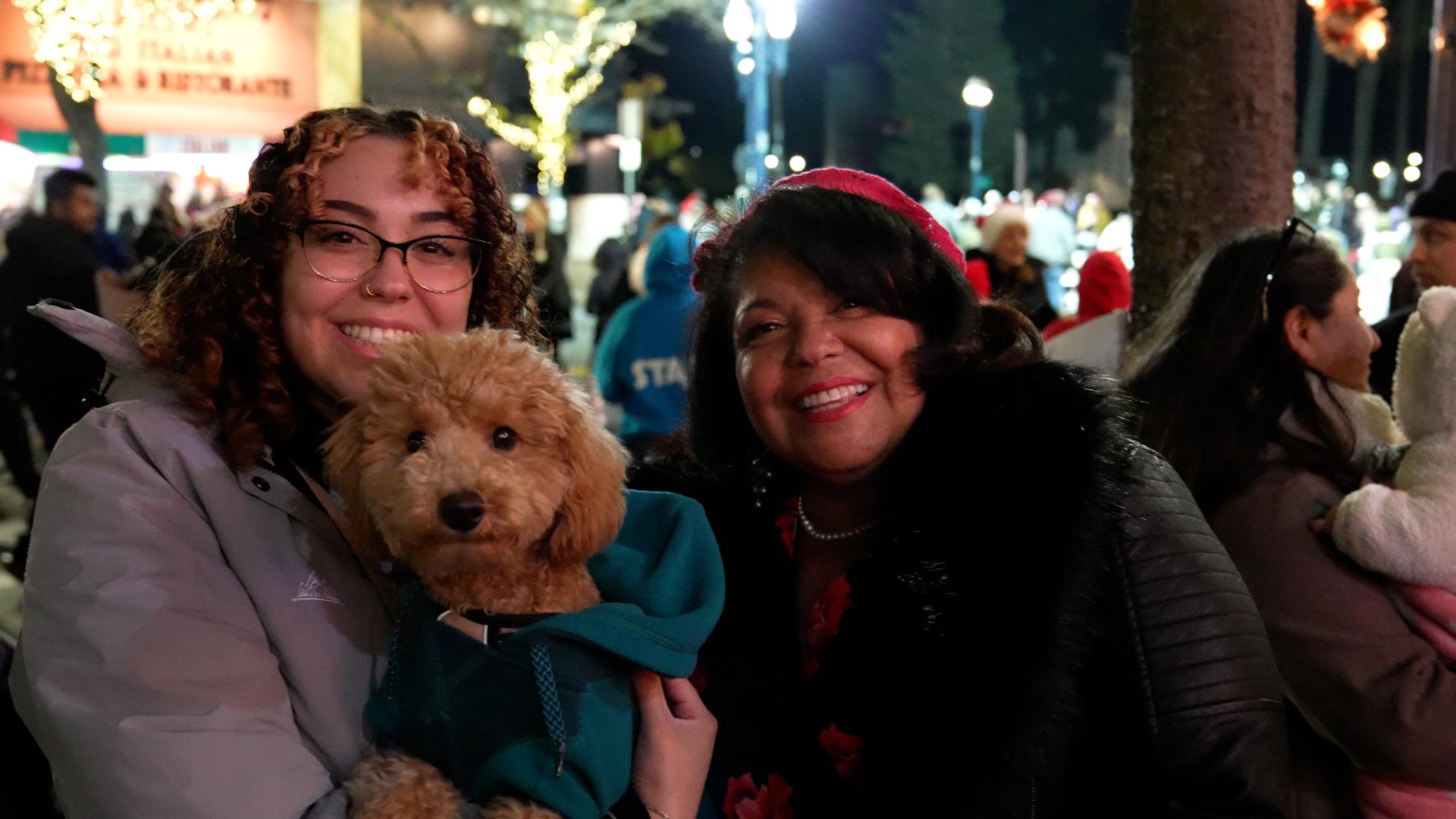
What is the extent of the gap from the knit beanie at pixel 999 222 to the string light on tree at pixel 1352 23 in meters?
2.65

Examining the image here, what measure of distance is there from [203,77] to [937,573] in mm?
9390

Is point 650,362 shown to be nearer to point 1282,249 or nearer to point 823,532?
point 1282,249

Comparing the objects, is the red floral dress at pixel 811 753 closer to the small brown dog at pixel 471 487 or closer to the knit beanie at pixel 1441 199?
the small brown dog at pixel 471 487

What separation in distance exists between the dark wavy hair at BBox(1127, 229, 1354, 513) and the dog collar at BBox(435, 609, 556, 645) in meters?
1.58

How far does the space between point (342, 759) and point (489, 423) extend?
23.1 inches

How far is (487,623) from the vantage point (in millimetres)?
1781

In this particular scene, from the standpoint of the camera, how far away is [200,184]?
14203mm

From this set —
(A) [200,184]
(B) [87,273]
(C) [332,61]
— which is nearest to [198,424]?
(B) [87,273]

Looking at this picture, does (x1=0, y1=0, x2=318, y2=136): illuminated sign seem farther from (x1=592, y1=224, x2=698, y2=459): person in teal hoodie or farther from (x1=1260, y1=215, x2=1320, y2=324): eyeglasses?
(x1=1260, y1=215, x2=1320, y2=324): eyeglasses

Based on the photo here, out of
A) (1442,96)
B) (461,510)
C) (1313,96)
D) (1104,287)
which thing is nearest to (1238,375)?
(461,510)

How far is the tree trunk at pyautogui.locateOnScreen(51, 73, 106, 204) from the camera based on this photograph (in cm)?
799

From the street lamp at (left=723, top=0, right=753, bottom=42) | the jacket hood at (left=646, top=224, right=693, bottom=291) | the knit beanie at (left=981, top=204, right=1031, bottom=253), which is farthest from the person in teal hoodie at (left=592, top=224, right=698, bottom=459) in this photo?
the street lamp at (left=723, top=0, right=753, bottom=42)

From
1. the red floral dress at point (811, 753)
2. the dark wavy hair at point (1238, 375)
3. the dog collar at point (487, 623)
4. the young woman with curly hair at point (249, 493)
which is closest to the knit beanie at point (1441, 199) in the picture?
the dark wavy hair at point (1238, 375)

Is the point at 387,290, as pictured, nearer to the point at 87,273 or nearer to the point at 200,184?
the point at 87,273
